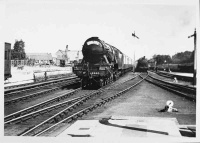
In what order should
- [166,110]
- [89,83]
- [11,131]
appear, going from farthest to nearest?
[89,83], [166,110], [11,131]

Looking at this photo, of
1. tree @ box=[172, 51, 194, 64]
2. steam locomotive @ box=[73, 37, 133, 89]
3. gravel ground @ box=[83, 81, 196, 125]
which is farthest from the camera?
steam locomotive @ box=[73, 37, 133, 89]

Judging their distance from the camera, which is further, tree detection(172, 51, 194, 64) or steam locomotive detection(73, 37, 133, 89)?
steam locomotive detection(73, 37, 133, 89)

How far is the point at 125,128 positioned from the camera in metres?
7.36

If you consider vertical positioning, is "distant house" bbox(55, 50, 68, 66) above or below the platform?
above

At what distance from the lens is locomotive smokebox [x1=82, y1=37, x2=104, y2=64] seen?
1475 centimetres

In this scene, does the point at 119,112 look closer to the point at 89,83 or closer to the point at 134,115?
the point at 134,115

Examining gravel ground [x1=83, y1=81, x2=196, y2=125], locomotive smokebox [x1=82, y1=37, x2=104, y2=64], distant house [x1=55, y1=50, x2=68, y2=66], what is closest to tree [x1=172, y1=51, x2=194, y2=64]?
gravel ground [x1=83, y1=81, x2=196, y2=125]

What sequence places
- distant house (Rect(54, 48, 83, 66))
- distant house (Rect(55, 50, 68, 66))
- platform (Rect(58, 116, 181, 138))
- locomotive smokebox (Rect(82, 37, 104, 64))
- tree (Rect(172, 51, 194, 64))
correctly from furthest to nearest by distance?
1. locomotive smokebox (Rect(82, 37, 104, 64))
2. distant house (Rect(54, 48, 83, 66))
3. distant house (Rect(55, 50, 68, 66))
4. tree (Rect(172, 51, 194, 64))
5. platform (Rect(58, 116, 181, 138))

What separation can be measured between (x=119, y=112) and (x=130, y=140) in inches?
83.3

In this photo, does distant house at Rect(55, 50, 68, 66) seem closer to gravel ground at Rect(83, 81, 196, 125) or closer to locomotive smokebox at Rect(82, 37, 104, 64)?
locomotive smokebox at Rect(82, 37, 104, 64)

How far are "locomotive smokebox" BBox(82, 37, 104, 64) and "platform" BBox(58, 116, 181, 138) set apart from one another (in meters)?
7.22

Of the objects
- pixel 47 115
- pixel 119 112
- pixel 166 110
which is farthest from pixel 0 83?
pixel 166 110

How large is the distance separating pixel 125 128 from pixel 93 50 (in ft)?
26.7

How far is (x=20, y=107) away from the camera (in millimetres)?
9914
